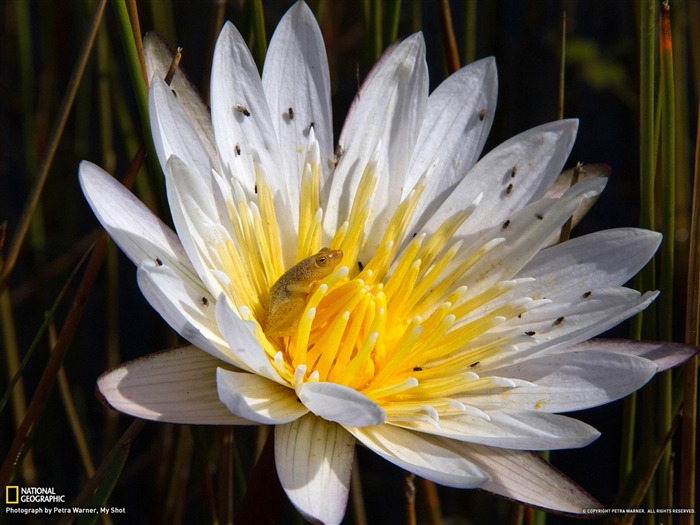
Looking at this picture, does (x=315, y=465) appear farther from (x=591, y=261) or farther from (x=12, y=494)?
(x=12, y=494)

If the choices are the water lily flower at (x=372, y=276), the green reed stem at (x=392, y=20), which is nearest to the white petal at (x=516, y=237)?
the water lily flower at (x=372, y=276)

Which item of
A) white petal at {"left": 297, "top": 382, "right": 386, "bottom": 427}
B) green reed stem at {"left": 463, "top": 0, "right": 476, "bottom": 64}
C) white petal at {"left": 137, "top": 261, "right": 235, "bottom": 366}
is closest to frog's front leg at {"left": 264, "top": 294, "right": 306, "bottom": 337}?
white petal at {"left": 137, "top": 261, "right": 235, "bottom": 366}

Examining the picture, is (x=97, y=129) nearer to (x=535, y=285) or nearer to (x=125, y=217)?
(x=125, y=217)

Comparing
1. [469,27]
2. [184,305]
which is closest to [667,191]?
[469,27]

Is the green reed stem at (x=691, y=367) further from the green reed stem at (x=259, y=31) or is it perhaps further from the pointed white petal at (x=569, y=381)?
the green reed stem at (x=259, y=31)

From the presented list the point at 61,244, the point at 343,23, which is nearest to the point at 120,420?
the point at 61,244

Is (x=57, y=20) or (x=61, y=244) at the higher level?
(x=57, y=20)

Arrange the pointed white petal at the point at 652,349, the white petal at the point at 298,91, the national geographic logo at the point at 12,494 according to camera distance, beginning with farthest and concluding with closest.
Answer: the national geographic logo at the point at 12,494, the white petal at the point at 298,91, the pointed white petal at the point at 652,349
